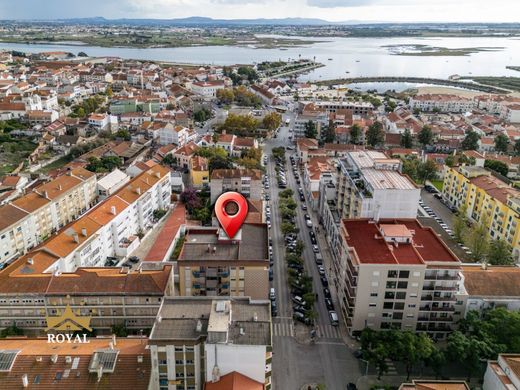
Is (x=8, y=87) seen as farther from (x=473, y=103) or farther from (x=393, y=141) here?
(x=473, y=103)

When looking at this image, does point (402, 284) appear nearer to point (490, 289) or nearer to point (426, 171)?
point (490, 289)

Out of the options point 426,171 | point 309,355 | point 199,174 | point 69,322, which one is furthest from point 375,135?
point 69,322

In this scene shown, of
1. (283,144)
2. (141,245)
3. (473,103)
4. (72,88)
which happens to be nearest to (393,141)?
(283,144)

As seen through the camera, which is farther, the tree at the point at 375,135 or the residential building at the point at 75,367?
the tree at the point at 375,135

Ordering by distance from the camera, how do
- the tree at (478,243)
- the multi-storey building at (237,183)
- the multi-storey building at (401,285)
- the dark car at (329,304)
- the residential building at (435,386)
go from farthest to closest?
the multi-storey building at (237,183), the tree at (478,243), the dark car at (329,304), the multi-storey building at (401,285), the residential building at (435,386)

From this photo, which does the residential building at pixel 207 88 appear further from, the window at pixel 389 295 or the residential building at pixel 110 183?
the window at pixel 389 295

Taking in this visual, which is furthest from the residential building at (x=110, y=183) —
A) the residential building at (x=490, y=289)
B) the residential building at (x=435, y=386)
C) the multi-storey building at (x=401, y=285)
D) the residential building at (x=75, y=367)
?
the residential building at (x=435, y=386)

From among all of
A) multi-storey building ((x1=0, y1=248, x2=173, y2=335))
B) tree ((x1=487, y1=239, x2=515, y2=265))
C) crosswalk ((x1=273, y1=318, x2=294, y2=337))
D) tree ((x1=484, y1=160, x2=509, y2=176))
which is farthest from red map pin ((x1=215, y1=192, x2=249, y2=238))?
tree ((x1=484, y1=160, x2=509, y2=176))
